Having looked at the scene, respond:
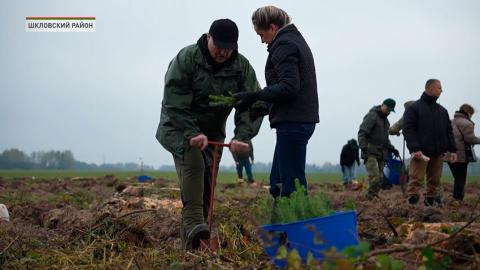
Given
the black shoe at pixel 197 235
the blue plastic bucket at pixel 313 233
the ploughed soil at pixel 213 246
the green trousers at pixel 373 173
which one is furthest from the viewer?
the green trousers at pixel 373 173

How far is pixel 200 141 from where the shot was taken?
4.74 m

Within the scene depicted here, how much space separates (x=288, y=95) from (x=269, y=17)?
2.50 ft

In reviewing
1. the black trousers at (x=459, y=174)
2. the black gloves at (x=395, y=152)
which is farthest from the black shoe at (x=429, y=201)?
the black gloves at (x=395, y=152)

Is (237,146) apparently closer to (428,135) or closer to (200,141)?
(200,141)

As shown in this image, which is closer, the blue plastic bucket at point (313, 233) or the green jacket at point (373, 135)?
the blue plastic bucket at point (313, 233)

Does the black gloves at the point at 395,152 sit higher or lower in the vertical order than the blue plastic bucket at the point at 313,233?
higher

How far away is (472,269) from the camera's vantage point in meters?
3.12

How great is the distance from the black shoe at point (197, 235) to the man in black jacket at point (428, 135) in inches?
178

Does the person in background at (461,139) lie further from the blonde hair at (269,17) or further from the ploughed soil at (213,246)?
the blonde hair at (269,17)

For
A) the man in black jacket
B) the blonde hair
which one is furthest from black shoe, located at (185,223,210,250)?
the man in black jacket

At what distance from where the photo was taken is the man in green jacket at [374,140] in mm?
10008

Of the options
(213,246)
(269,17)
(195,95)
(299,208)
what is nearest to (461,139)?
(269,17)

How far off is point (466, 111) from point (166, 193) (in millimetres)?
5969

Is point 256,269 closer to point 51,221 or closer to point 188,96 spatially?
point 188,96
